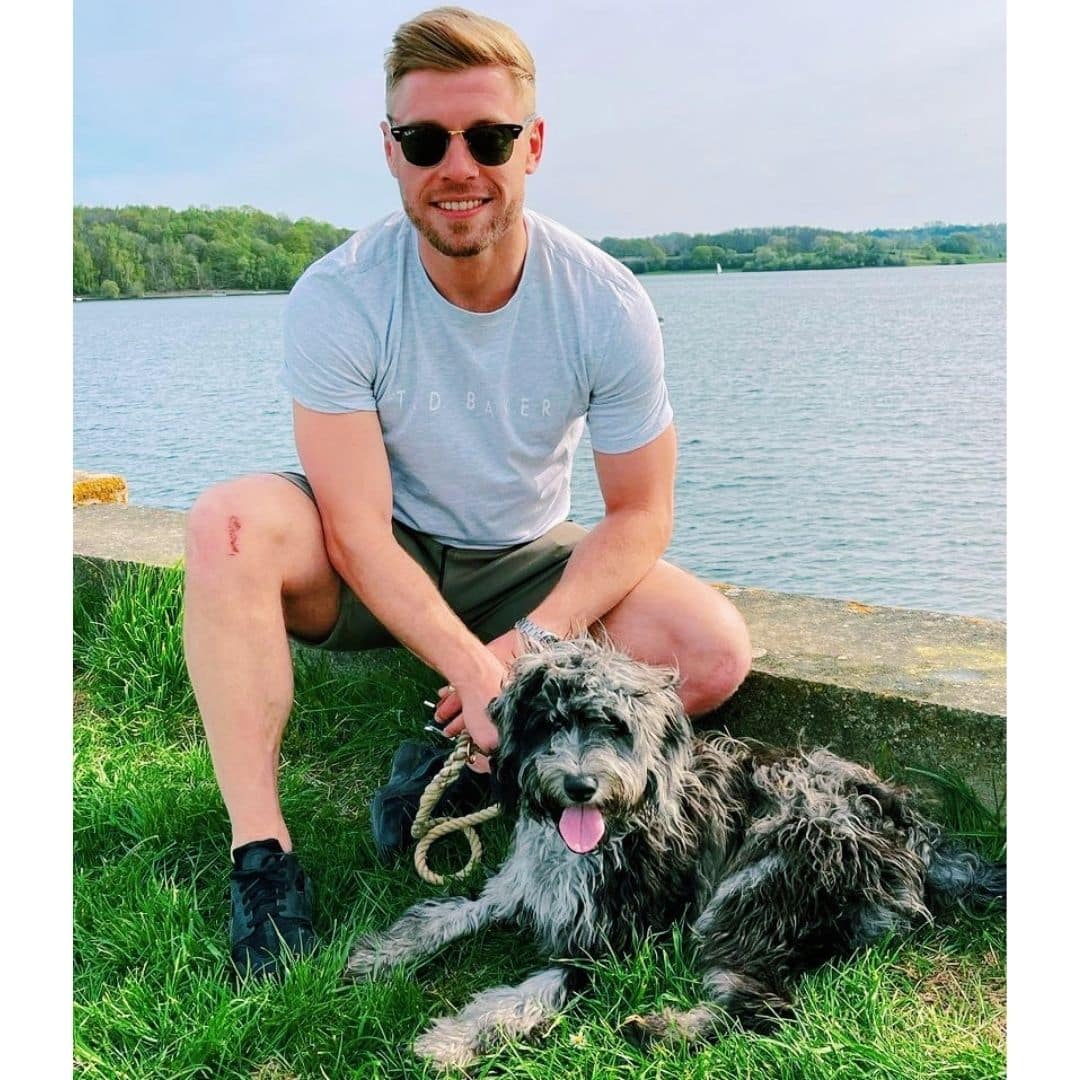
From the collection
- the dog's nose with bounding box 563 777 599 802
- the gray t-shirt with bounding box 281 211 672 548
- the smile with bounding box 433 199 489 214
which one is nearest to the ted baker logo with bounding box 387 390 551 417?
the gray t-shirt with bounding box 281 211 672 548

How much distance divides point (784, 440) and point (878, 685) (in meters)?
9.40

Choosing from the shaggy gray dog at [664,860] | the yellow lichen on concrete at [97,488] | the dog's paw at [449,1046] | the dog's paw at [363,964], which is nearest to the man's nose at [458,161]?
the shaggy gray dog at [664,860]

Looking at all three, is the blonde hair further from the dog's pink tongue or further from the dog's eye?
the dog's pink tongue

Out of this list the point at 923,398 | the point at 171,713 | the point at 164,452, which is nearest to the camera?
the point at 171,713

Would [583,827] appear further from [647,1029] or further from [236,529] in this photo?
[236,529]

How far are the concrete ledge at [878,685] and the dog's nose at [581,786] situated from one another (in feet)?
3.34

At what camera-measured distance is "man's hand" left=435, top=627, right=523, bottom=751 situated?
3.09m

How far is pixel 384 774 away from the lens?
13.3ft

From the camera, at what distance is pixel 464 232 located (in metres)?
3.37

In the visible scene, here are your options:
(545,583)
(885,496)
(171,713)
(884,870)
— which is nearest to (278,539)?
(545,583)

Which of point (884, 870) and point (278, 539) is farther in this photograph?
point (278, 539)

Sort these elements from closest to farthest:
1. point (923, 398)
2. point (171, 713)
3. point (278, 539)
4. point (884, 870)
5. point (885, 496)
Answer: point (884, 870), point (278, 539), point (171, 713), point (885, 496), point (923, 398)
